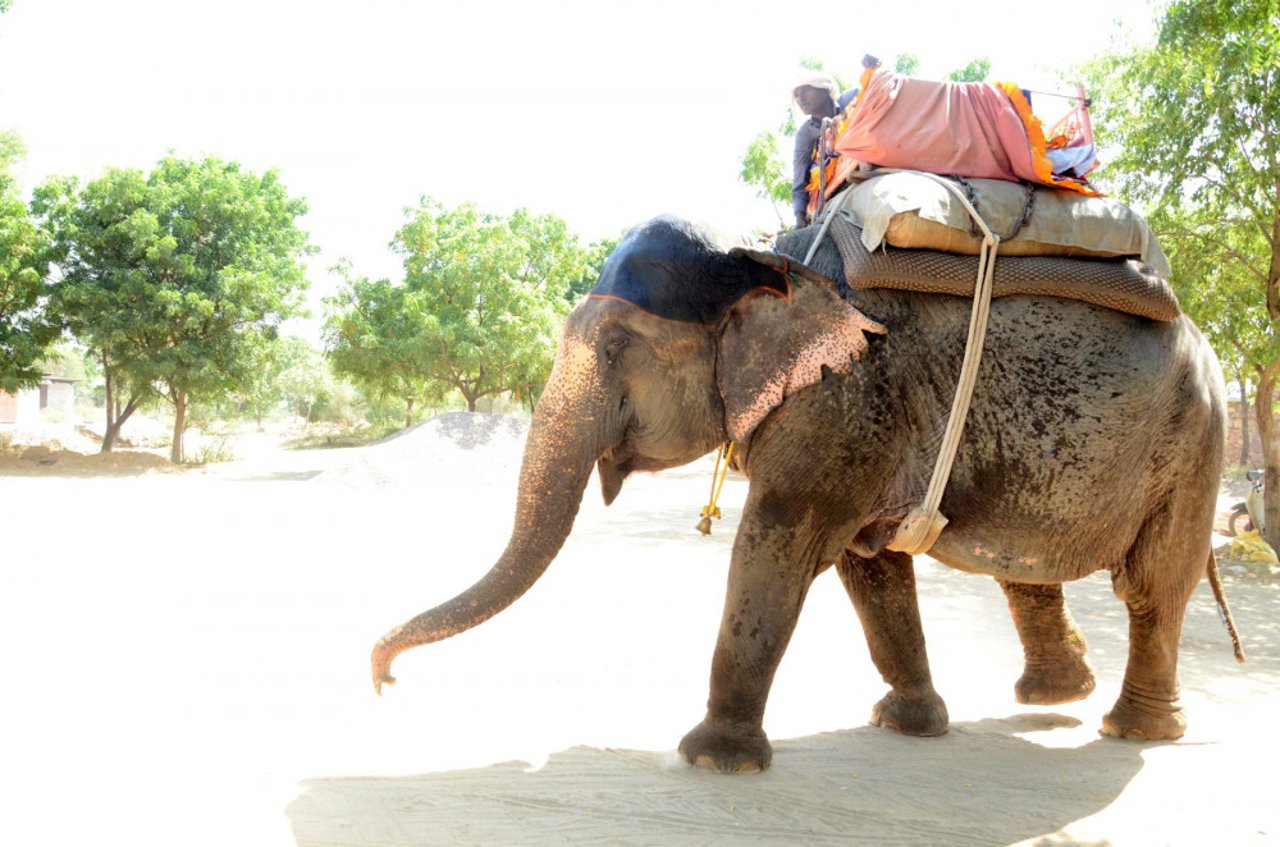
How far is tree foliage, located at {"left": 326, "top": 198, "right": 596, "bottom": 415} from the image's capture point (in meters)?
28.4

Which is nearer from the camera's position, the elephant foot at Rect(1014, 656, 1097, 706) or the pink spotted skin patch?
A: the pink spotted skin patch

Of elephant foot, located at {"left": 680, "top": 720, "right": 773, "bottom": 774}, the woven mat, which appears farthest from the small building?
the woven mat

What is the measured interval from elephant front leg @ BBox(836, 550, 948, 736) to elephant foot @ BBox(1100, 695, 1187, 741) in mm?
769

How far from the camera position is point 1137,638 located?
4.45 metres

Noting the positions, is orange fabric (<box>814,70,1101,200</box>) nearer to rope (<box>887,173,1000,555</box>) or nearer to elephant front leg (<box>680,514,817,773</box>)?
rope (<box>887,173,1000,555</box>)

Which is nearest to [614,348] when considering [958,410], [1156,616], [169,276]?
[958,410]

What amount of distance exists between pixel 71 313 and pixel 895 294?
25.3 m

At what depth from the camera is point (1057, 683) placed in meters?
4.95

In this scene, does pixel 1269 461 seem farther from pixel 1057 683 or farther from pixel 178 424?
pixel 178 424

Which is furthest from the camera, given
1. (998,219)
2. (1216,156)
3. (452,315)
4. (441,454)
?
(452,315)

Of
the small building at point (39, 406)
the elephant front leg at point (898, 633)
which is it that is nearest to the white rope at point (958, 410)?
the elephant front leg at point (898, 633)

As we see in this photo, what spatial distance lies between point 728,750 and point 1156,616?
6.37 feet

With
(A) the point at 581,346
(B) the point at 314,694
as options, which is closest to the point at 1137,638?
(A) the point at 581,346

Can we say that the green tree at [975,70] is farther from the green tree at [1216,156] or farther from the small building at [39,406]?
the small building at [39,406]
